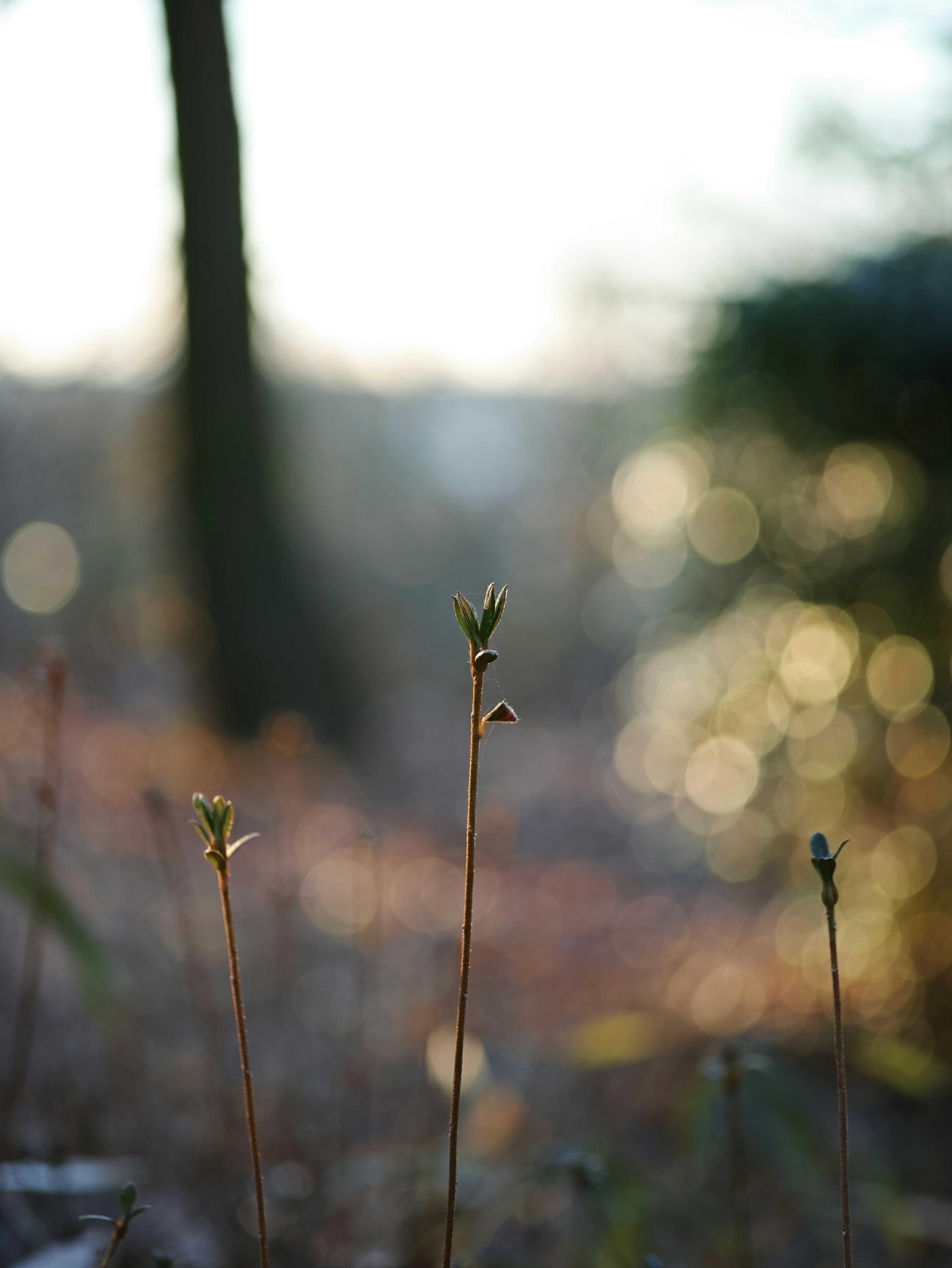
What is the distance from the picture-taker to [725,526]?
8.36 feet

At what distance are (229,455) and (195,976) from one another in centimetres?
405

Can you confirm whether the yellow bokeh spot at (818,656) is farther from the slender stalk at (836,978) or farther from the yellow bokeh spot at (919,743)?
the slender stalk at (836,978)

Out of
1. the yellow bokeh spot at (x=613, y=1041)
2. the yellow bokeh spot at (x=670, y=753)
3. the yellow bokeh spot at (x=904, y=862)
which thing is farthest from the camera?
the yellow bokeh spot at (x=670, y=753)

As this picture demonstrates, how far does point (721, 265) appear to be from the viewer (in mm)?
2406

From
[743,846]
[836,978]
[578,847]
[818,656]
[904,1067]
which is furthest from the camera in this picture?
[578,847]

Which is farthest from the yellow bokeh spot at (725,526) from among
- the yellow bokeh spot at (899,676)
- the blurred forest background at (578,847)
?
the yellow bokeh spot at (899,676)

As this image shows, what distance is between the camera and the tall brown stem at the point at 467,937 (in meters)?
0.60

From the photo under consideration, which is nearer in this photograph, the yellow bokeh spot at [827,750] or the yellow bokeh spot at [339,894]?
the yellow bokeh spot at [827,750]

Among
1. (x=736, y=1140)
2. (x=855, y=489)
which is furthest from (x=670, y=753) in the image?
(x=736, y=1140)

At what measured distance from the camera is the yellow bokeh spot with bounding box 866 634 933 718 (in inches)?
86.7

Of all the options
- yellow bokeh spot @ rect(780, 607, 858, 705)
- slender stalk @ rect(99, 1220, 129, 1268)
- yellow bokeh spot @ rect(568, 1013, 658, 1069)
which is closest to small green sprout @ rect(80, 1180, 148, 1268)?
slender stalk @ rect(99, 1220, 129, 1268)

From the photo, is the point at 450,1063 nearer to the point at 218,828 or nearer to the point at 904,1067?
the point at 904,1067

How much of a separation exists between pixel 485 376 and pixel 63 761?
5404 mm

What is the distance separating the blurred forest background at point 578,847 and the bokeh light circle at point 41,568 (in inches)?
119
